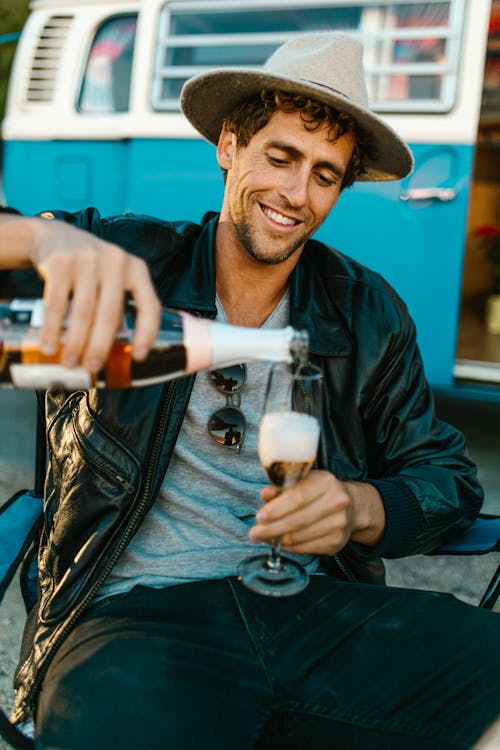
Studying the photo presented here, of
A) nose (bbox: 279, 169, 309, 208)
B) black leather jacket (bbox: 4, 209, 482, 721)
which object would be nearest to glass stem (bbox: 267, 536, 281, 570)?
black leather jacket (bbox: 4, 209, 482, 721)

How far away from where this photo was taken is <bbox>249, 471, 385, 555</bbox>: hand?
146 centimetres

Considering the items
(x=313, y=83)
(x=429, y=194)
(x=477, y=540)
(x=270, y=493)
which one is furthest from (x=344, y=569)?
(x=429, y=194)

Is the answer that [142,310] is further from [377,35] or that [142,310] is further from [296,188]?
[377,35]

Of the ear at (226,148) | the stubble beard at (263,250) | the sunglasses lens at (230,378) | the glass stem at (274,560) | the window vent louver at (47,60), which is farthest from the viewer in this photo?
the window vent louver at (47,60)

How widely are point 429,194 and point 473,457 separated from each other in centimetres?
153

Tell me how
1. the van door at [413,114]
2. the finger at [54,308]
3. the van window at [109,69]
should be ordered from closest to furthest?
the finger at [54,308]
the van door at [413,114]
the van window at [109,69]

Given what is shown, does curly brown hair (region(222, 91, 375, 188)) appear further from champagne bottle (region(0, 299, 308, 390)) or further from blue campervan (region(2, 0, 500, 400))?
blue campervan (region(2, 0, 500, 400))

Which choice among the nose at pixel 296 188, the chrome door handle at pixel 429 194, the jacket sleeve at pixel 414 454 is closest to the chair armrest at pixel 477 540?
the jacket sleeve at pixel 414 454

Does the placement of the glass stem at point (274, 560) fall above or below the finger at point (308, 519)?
below

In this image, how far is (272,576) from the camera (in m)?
1.59

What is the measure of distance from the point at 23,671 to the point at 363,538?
0.85 metres

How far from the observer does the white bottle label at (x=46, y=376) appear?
132 centimetres

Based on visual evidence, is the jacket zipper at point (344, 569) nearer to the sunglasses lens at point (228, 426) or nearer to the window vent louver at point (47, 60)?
the sunglasses lens at point (228, 426)

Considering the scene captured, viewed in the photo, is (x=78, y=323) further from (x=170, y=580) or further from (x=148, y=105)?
(x=148, y=105)
